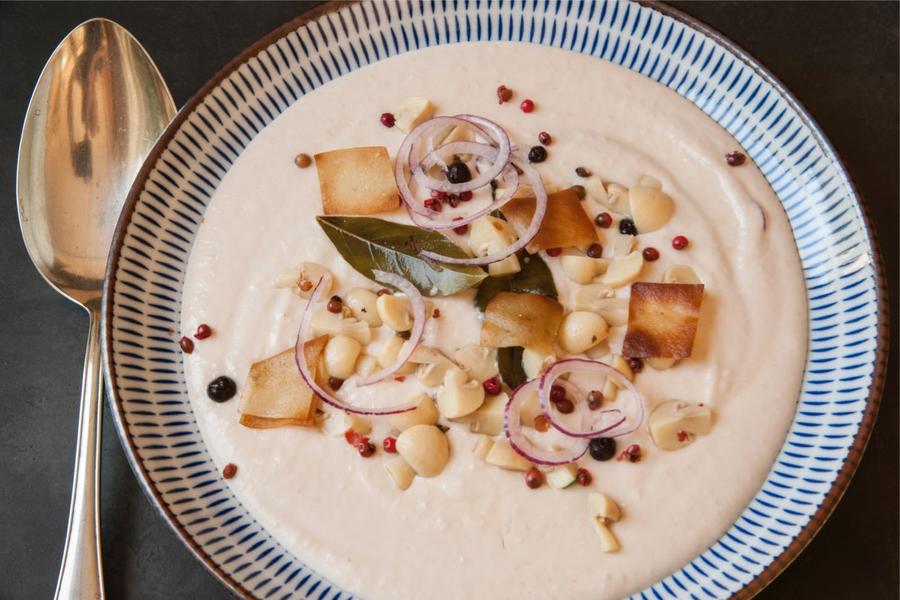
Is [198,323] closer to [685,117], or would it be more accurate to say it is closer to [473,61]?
[473,61]

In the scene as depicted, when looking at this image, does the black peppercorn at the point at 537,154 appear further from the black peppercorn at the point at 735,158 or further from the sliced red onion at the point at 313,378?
the sliced red onion at the point at 313,378

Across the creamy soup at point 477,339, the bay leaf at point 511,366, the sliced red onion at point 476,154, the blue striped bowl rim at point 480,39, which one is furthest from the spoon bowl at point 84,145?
the bay leaf at point 511,366

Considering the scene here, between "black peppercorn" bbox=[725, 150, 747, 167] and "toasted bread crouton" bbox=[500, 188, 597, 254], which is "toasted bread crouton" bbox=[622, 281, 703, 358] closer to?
"toasted bread crouton" bbox=[500, 188, 597, 254]

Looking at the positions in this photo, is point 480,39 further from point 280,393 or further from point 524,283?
point 280,393

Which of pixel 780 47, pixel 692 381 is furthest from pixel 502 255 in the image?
pixel 780 47

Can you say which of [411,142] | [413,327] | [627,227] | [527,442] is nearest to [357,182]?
[411,142]
